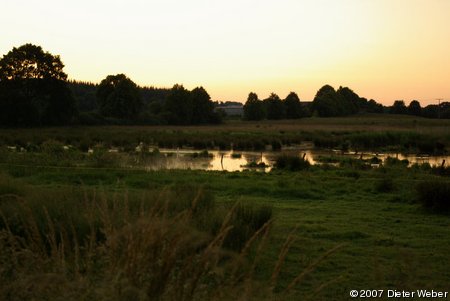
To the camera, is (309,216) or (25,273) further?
(309,216)

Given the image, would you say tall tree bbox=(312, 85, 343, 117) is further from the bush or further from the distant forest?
the bush

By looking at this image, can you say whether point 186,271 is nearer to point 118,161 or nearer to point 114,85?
point 118,161

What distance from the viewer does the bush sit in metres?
12.7

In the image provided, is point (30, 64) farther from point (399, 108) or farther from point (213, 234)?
point (399, 108)

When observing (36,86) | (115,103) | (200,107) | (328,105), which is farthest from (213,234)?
(328,105)

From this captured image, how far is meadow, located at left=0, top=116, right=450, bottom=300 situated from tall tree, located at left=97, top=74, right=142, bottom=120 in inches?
2229

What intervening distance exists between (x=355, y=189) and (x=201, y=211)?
840cm

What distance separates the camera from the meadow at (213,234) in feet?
12.3

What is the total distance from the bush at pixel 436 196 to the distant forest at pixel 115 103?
1986 inches

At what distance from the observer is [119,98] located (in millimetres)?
80625

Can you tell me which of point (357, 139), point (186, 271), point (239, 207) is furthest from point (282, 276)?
point (357, 139)

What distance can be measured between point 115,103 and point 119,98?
3.88 feet

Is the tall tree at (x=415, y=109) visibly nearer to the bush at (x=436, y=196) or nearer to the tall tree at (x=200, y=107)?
the tall tree at (x=200, y=107)

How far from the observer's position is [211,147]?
140 ft
